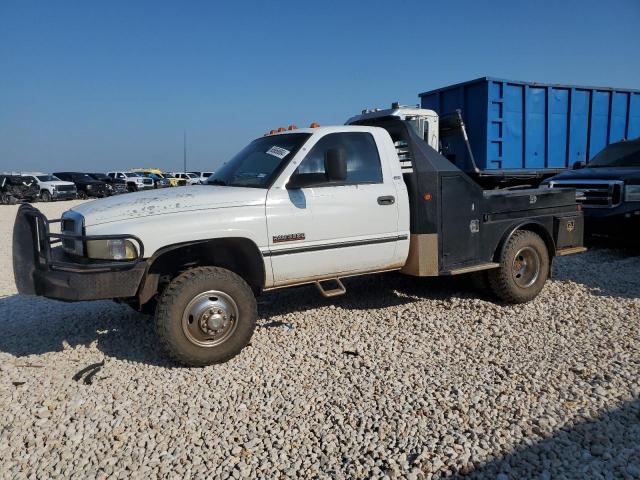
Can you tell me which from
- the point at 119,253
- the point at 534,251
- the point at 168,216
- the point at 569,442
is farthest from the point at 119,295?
the point at 534,251

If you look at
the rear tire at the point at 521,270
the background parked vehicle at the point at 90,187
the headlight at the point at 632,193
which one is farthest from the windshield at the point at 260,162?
the background parked vehicle at the point at 90,187

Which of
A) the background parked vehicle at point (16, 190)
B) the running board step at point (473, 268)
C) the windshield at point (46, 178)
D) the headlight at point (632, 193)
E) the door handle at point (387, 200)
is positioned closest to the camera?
the door handle at point (387, 200)

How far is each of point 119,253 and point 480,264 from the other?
3581mm

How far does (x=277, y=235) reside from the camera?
432cm

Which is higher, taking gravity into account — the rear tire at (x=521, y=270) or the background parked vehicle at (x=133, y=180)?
the background parked vehicle at (x=133, y=180)

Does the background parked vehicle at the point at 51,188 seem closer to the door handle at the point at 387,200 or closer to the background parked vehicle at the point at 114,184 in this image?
the background parked vehicle at the point at 114,184

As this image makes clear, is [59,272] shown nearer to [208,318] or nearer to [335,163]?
[208,318]

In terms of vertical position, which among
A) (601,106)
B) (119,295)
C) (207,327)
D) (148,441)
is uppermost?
(601,106)

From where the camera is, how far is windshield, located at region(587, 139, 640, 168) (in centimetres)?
902

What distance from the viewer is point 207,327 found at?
4.08 metres

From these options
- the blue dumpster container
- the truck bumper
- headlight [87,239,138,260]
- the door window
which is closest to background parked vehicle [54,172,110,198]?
the blue dumpster container

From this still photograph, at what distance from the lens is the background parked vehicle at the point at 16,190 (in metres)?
26.5

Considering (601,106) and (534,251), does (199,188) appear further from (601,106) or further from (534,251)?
(601,106)

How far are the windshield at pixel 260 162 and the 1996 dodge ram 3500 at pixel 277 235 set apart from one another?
0.02 meters
